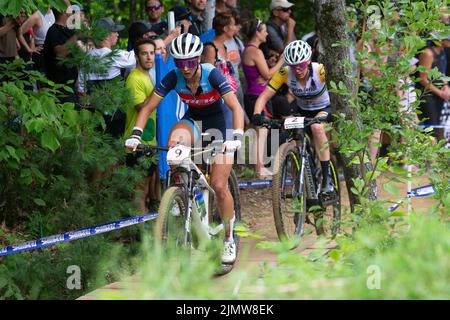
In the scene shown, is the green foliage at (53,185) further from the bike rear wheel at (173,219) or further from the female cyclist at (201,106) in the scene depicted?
the bike rear wheel at (173,219)

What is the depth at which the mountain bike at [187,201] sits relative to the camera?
23.8 ft

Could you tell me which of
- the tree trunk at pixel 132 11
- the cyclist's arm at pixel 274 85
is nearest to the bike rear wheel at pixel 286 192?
the cyclist's arm at pixel 274 85

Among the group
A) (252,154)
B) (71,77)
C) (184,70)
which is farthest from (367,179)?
(252,154)

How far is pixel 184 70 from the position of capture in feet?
26.5

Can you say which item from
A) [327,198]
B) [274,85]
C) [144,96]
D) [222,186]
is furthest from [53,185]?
[327,198]

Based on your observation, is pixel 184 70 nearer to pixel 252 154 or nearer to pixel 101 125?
pixel 101 125

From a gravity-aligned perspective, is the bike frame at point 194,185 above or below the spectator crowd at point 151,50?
below

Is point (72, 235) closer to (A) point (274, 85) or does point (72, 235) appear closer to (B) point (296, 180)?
(B) point (296, 180)

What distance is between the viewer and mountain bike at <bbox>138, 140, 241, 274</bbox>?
7.26m

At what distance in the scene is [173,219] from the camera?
7.40m

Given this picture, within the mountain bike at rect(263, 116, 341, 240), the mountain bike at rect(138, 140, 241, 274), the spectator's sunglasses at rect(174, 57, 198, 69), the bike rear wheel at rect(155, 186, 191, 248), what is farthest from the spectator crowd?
the bike rear wheel at rect(155, 186, 191, 248)

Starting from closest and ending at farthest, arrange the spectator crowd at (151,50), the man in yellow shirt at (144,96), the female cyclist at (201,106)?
the female cyclist at (201,106)
the spectator crowd at (151,50)
the man in yellow shirt at (144,96)
